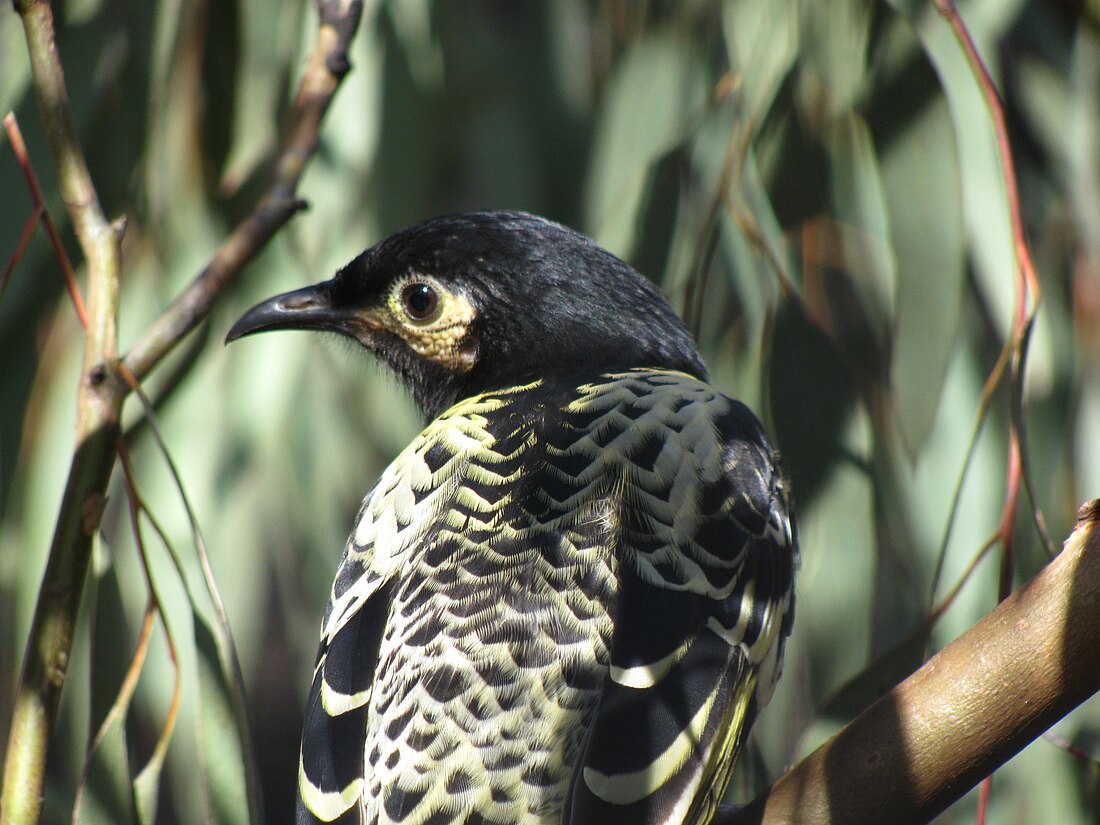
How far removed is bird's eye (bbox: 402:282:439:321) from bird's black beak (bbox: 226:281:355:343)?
0.48 feet

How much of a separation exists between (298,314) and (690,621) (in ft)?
4.48

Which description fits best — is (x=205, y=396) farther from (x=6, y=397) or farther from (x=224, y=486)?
(x=6, y=397)

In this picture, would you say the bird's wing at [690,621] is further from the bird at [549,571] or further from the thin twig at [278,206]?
the thin twig at [278,206]

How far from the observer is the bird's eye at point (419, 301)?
3.42 m

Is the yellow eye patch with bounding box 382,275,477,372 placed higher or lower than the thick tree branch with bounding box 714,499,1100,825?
higher

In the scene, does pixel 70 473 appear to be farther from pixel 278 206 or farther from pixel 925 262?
pixel 925 262

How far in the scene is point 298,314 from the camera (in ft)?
11.0

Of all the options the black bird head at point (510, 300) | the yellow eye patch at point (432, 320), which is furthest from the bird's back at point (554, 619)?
the yellow eye patch at point (432, 320)

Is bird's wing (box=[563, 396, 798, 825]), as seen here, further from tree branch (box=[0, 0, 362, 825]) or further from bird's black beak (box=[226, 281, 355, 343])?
bird's black beak (box=[226, 281, 355, 343])

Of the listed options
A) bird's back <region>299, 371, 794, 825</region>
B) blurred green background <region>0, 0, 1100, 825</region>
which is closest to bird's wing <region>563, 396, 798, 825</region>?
bird's back <region>299, 371, 794, 825</region>

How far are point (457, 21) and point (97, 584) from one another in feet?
6.65

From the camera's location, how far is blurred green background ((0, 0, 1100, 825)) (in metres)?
3.18

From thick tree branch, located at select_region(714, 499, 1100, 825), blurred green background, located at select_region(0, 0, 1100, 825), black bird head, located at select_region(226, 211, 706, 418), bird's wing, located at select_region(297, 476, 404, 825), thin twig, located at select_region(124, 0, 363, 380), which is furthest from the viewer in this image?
black bird head, located at select_region(226, 211, 706, 418)

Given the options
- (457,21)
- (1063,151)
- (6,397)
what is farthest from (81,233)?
(1063,151)
